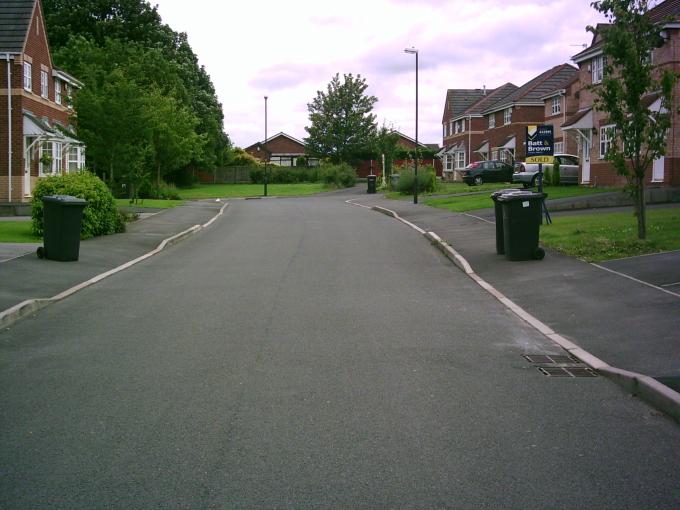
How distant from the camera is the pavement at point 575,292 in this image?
7.90m

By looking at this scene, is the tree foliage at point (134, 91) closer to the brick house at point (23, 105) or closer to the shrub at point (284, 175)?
the brick house at point (23, 105)

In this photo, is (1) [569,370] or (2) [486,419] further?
(1) [569,370]

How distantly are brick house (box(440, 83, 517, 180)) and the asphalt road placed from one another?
62.1 m

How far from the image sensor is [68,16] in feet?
192

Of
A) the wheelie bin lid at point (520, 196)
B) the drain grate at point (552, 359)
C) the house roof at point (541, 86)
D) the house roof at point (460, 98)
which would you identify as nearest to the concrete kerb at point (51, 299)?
the drain grate at point (552, 359)

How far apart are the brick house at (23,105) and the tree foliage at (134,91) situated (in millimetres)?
2267

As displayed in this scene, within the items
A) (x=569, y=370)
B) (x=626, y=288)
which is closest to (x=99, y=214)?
(x=626, y=288)

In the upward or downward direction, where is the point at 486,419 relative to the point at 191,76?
downward

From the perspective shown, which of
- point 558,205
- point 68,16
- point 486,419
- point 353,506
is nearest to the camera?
point 353,506

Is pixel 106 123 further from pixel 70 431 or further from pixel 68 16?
pixel 68 16

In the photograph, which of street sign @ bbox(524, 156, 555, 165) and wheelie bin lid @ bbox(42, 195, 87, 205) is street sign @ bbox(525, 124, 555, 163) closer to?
street sign @ bbox(524, 156, 555, 165)

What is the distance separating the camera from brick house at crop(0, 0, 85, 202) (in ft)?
115

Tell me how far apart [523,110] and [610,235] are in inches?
1902

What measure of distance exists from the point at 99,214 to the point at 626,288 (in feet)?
46.6
